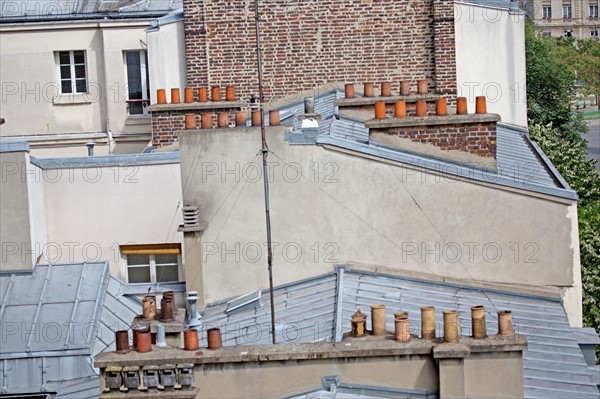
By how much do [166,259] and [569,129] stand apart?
36.1 meters

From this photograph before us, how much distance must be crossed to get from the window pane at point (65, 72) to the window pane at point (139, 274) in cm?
1514

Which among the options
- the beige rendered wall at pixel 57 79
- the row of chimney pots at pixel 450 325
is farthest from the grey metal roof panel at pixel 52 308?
the beige rendered wall at pixel 57 79

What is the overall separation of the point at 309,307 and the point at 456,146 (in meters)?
4.48

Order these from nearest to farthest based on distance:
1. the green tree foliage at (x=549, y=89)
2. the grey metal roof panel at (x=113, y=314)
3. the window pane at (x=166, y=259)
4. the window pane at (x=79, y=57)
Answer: the grey metal roof panel at (x=113, y=314) → the window pane at (x=166, y=259) → the window pane at (x=79, y=57) → the green tree foliage at (x=549, y=89)

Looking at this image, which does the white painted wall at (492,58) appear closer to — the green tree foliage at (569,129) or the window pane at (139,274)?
the green tree foliage at (569,129)

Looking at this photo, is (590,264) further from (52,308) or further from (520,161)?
(52,308)

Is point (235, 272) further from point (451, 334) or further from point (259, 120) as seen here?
point (451, 334)

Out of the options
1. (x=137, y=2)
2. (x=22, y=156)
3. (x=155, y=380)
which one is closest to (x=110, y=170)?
(x=22, y=156)

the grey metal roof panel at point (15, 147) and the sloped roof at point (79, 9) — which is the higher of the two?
the sloped roof at point (79, 9)

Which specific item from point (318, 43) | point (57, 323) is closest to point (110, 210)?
point (57, 323)

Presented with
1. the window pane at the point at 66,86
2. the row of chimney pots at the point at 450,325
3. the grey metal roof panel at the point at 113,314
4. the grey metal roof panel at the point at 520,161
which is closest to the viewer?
the row of chimney pots at the point at 450,325

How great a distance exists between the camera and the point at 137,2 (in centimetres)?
3991

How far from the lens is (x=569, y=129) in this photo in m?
58.8

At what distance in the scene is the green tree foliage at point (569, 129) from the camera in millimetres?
32750
